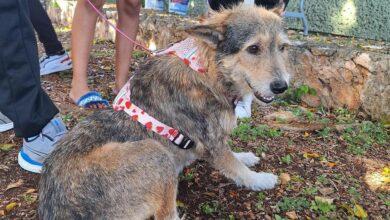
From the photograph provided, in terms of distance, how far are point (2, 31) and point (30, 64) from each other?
0.31 m

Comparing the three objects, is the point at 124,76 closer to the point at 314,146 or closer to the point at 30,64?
the point at 30,64

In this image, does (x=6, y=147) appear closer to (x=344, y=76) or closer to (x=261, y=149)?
(x=261, y=149)

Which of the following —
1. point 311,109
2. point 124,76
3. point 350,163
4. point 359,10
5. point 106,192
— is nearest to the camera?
point 106,192

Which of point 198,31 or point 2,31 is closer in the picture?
point 2,31

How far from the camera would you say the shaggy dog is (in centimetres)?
265

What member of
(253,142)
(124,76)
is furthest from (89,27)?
(253,142)

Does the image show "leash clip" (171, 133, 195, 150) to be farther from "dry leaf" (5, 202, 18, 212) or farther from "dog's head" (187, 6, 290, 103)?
"dry leaf" (5, 202, 18, 212)

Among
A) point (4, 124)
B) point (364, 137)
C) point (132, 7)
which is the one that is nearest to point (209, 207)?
point (364, 137)

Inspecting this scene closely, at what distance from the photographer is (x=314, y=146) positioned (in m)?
4.49

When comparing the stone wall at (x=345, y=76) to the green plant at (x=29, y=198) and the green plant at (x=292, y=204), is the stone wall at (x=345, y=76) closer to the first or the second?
the green plant at (x=292, y=204)

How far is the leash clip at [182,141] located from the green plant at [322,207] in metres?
1.22

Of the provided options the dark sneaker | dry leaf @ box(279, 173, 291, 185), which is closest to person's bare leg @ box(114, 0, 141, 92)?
the dark sneaker

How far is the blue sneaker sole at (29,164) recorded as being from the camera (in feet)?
12.1

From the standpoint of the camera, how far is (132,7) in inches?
177
